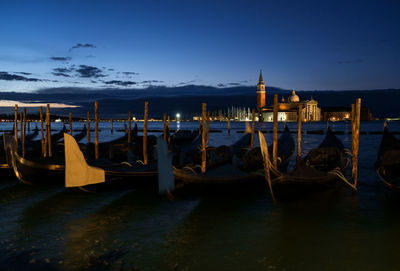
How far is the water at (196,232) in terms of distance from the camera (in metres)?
4.75

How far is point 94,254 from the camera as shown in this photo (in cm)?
494

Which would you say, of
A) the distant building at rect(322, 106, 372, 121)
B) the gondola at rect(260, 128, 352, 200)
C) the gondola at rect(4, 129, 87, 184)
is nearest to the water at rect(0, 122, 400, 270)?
the gondola at rect(260, 128, 352, 200)

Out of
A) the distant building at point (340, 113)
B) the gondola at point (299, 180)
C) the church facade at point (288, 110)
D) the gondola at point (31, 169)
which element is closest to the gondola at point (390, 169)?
the gondola at point (299, 180)

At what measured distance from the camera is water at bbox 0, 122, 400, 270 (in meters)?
4.75

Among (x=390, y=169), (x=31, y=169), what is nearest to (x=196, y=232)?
(x=31, y=169)

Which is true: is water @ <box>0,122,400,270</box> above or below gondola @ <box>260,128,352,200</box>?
below

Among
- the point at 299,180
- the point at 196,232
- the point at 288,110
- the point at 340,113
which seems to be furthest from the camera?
the point at 340,113

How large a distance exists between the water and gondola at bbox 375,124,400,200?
0.40 m

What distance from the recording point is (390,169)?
358 inches

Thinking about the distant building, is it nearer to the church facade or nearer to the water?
the church facade

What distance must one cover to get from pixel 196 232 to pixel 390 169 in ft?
20.6

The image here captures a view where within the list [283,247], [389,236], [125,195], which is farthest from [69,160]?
[389,236]

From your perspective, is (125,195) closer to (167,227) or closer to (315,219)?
(167,227)

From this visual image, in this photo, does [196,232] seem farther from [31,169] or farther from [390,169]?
[390,169]
